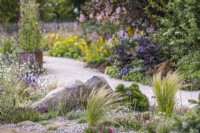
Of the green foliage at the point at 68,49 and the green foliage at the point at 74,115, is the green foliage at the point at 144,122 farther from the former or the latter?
the green foliage at the point at 68,49

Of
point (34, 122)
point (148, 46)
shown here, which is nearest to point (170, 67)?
point (148, 46)

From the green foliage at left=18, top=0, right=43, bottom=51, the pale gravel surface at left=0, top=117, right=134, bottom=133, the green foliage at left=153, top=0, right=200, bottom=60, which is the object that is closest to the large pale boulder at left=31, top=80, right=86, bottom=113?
the pale gravel surface at left=0, top=117, right=134, bottom=133

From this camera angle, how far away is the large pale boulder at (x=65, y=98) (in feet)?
21.9

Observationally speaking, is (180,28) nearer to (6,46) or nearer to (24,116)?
(24,116)

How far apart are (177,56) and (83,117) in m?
4.73

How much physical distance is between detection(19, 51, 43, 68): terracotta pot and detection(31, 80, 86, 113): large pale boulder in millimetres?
4653

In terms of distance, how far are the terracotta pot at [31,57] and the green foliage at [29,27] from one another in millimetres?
280

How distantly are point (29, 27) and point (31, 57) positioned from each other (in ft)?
3.01

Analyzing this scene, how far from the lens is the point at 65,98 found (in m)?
6.70

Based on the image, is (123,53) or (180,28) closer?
(180,28)

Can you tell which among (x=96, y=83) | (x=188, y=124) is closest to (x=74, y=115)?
(x=96, y=83)

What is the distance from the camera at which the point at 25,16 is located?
38.9 feet

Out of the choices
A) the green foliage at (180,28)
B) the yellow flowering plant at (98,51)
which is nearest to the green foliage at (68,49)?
the yellow flowering plant at (98,51)

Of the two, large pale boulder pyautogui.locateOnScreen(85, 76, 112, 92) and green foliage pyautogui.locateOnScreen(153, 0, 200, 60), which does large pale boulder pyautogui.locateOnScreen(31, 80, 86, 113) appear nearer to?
large pale boulder pyautogui.locateOnScreen(85, 76, 112, 92)
